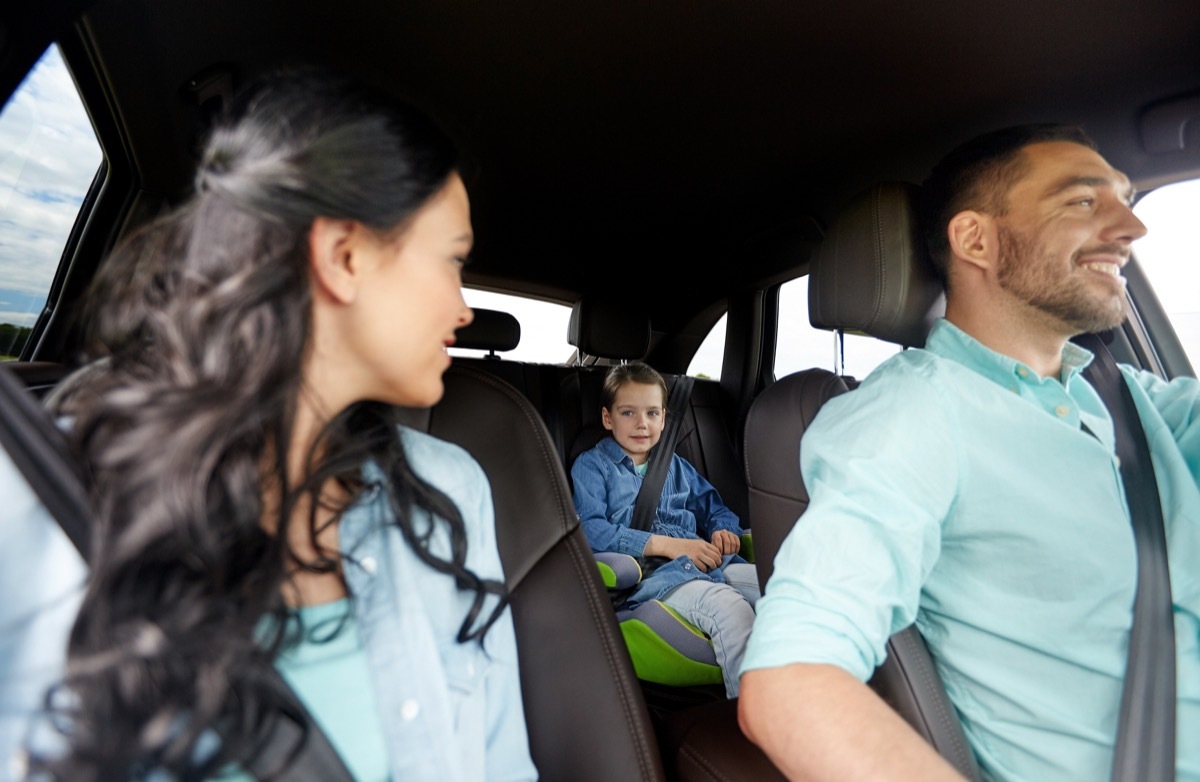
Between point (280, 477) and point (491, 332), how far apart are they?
1.98 m

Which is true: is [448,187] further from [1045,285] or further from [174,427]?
[1045,285]

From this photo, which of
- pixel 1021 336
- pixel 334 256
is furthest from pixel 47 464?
pixel 1021 336

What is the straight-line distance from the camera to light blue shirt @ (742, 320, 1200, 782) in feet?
2.95

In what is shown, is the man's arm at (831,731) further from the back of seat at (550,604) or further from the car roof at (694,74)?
the car roof at (694,74)

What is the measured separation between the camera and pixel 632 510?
2566 mm

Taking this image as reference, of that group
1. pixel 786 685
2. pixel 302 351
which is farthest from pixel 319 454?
pixel 786 685

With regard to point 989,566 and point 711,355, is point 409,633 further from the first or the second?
point 711,355

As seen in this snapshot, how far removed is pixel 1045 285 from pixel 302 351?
119 cm

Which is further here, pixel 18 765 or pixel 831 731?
pixel 831 731

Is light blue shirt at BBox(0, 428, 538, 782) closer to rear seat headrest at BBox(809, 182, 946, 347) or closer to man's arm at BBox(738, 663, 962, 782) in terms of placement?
man's arm at BBox(738, 663, 962, 782)

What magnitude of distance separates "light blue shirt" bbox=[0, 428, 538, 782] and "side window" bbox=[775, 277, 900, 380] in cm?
146

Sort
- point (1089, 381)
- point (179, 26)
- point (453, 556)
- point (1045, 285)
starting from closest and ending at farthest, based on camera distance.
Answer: point (453, 556), point (1045, 285), point (1089, 381), point (179, 26)

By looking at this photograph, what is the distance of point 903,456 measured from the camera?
1.00 m

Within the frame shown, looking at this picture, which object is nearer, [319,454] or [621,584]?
[319,454]
